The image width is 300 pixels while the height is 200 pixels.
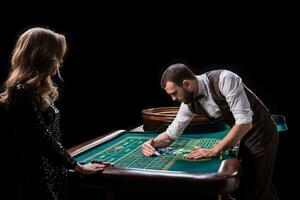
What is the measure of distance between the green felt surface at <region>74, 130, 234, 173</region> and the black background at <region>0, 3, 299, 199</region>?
81.7 inches

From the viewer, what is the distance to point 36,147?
165 centimetres

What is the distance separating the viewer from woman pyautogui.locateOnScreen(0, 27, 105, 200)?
1604 mm

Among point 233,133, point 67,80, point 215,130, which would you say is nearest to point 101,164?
point 233,133

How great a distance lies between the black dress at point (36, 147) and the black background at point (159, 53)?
3156 millimetres

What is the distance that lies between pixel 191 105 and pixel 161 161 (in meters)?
0.65

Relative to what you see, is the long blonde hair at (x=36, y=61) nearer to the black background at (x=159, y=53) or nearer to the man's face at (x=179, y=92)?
the man's face at (x=179, y=92)

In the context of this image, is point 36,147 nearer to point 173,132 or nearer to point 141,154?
point 141,154

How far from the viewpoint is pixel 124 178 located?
1.97m

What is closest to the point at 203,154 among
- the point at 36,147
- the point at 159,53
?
the point at 36,147

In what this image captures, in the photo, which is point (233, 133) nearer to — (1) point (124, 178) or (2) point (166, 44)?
(1) point (124, 178)

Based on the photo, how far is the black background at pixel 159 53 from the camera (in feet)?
16.1

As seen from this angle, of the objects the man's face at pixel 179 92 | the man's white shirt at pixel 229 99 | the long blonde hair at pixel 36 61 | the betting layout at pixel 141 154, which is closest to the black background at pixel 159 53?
the betting layout at pixel 141 154

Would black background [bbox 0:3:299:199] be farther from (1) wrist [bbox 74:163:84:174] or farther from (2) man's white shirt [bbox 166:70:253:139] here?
(1) wrist [bbox 74:163:84:174]

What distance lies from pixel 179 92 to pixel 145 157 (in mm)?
547
